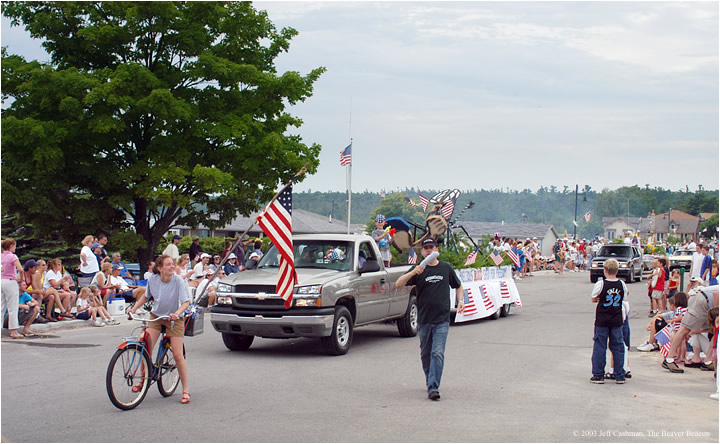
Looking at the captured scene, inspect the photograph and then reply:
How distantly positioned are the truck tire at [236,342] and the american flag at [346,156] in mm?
22252

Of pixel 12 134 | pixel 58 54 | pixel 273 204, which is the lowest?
pixel 273 204

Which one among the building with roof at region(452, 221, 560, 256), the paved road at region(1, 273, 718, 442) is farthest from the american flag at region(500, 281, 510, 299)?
the building with roof at region(452, 221, 560, 256)

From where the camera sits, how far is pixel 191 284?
19.4 meters

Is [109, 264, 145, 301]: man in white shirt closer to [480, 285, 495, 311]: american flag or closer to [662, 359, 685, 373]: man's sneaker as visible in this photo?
[480, 285, 495, 311]: american flag

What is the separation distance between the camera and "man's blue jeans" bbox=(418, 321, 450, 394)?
9.19 meters

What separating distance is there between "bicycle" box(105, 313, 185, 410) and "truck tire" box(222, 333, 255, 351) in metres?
3.88

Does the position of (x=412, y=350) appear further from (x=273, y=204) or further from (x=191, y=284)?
(x=191, y=284)

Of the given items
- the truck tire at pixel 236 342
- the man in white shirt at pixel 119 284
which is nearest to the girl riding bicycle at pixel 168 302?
the truck tire at pixel 236 342

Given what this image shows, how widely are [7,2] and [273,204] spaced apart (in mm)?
22416

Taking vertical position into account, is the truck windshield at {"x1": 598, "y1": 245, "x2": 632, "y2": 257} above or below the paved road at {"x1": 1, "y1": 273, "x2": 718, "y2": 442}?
above

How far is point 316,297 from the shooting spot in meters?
12.2

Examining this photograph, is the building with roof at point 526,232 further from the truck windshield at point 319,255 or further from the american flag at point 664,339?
the american flag at point 664,339

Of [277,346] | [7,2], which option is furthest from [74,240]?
[277,346]

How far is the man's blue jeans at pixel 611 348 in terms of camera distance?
10.5m
